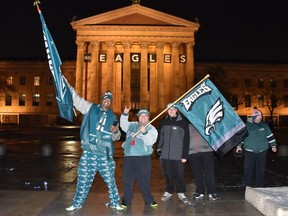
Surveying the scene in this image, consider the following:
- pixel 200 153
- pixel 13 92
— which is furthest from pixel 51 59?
pixel 13 92

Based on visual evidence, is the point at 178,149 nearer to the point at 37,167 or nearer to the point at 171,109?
the point at 171,109

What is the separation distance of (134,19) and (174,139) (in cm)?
5344

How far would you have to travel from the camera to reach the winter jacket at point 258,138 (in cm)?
978

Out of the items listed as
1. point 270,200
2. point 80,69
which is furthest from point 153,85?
point 270,200

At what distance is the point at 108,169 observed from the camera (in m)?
7.54

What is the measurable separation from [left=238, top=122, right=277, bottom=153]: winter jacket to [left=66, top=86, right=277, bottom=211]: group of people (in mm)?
1499

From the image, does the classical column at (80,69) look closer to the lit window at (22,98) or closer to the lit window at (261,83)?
the lit window at (22,98)

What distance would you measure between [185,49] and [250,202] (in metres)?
55.2

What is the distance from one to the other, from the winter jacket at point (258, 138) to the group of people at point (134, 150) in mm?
1499

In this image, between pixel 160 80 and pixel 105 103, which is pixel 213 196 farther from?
pixel 160 80

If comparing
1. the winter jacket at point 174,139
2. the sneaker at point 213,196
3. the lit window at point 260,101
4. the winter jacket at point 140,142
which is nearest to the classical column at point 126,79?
the lit window at point 260,101

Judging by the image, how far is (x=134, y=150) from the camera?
7.90 metres

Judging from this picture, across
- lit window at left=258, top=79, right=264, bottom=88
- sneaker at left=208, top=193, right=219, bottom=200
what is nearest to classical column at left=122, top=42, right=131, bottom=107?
lit window at left=258, top=79, right=264, bottom=88

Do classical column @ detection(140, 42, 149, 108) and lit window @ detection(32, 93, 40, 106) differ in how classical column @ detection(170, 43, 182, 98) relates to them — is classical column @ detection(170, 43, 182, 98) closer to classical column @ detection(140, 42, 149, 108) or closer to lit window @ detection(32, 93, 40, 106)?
classical column @ detection(140, 42, 149, 108)
